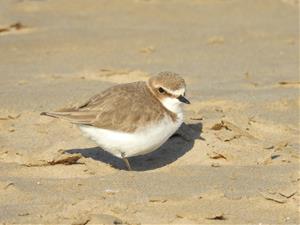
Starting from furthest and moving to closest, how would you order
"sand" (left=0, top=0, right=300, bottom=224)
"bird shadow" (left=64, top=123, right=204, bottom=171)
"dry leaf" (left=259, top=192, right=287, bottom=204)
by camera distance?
"bird shadow" (left=64, top=123, right=204, bottom=171), "dry leaf" (left=259, top=192, right=287, bottom=204), "sand" (left=0, top=0, right=300, bottom=224)

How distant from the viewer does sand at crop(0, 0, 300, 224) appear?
19.0ft

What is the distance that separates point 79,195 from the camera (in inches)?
231

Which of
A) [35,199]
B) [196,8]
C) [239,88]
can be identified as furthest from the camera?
[196,8]

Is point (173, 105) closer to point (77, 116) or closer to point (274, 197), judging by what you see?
point (77, 116)

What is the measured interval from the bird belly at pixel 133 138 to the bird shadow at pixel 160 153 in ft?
1.18

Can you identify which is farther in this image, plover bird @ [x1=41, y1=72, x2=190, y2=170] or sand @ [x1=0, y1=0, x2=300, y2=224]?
plover bird @ [x1=41, y1=72, x2=190, y2=170]

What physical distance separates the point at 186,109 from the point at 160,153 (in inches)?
40.2

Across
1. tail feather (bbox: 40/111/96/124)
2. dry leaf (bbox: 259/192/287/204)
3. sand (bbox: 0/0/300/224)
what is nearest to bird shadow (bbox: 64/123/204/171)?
sand (bbox: 0/0/300/224)

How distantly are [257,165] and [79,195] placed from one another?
177 centimetres

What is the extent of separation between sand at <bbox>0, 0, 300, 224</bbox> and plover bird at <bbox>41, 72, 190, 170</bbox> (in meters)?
0.29

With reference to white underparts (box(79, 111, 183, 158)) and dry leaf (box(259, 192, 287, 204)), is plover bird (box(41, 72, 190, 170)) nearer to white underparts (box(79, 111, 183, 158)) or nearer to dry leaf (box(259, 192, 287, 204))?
white underparts (box(79, 111, 183, 158))

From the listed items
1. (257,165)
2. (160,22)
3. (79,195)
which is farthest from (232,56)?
(79,195)

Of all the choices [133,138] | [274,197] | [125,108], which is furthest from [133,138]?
[274,197]

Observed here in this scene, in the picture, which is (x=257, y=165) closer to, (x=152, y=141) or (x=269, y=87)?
(x=152, y=141)
